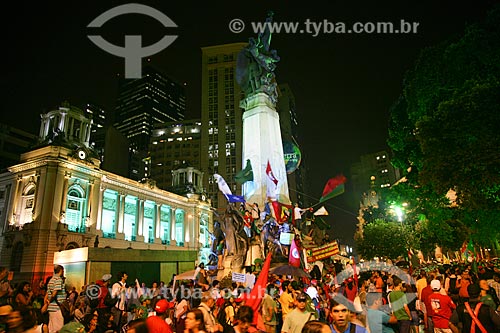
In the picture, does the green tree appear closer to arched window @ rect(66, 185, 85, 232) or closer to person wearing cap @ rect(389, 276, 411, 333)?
person wearing cap @ rect(389, 276, 411, 333)

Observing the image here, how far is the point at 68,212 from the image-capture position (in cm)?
4612

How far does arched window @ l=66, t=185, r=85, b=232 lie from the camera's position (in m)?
46.1

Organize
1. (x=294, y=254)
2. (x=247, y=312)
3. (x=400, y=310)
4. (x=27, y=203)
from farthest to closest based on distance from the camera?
(x=27, y=203) < (x=294, y=254) < (x=400, y=310) < (x=247, y=312)

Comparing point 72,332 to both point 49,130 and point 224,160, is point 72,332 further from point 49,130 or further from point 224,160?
point 224,160

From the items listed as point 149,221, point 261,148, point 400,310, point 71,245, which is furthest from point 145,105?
point 400,310

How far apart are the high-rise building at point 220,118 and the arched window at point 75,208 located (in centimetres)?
3690

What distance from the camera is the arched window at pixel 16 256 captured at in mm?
42281

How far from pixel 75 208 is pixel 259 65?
112 feet

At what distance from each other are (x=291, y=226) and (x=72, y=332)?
18.8 metres

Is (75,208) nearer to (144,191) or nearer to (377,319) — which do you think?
(144,191)

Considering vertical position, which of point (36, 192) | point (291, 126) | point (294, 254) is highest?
point (291, 126)

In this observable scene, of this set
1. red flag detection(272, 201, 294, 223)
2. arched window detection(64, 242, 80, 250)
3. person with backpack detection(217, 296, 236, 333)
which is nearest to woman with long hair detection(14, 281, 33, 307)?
person with backpack detection(217, 296, 236, 333)

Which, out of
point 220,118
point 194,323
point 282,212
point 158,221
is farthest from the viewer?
point 220,118

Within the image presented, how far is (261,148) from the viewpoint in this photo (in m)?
27.2
